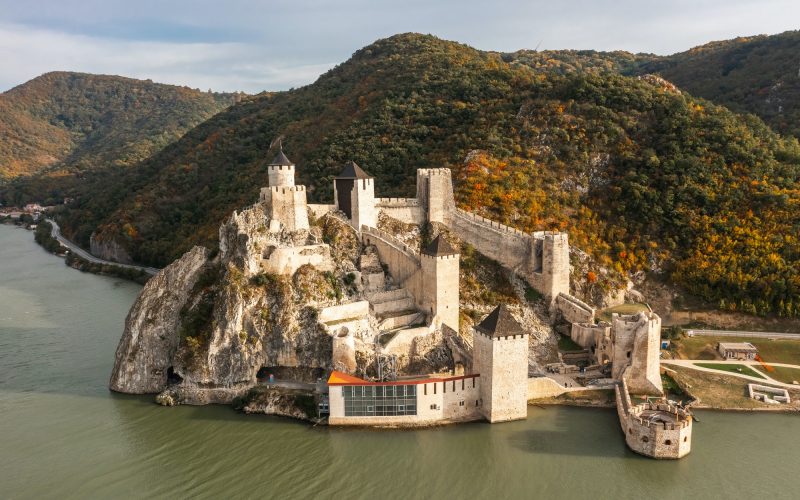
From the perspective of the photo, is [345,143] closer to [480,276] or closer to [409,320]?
[480,276]

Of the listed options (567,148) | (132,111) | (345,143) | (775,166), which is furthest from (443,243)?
(132,111)

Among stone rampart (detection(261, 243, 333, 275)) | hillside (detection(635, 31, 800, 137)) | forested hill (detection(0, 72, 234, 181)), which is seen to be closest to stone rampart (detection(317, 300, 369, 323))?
stone rampart (detection(261, 243, 333, 275))

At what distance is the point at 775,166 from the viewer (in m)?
33.9

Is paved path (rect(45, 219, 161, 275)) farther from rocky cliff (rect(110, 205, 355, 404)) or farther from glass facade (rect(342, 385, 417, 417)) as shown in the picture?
glass facade (rect(342, 385, 417, 417))

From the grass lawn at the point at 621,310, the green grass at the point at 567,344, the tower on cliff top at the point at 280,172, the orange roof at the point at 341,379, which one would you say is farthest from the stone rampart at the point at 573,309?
the tower on cliff top at the point at 280,172

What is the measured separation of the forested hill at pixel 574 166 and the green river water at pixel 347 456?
1150 centimetres

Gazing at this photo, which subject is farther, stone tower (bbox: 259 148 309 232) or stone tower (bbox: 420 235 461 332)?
stone tower (bbox: 259 148 309 232)

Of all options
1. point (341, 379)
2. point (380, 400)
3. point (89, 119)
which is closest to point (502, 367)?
point (380, 400)

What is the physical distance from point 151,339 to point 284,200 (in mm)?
8205

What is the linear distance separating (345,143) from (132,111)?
9912cm

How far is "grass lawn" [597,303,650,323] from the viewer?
28.8 meters

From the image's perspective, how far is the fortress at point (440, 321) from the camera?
2097 centimetres

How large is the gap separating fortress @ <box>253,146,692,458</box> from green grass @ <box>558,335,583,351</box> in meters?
0.26

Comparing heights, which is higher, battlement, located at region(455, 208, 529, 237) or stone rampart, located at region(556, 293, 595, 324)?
battlement, located at region(455, 208, 529, 237)
